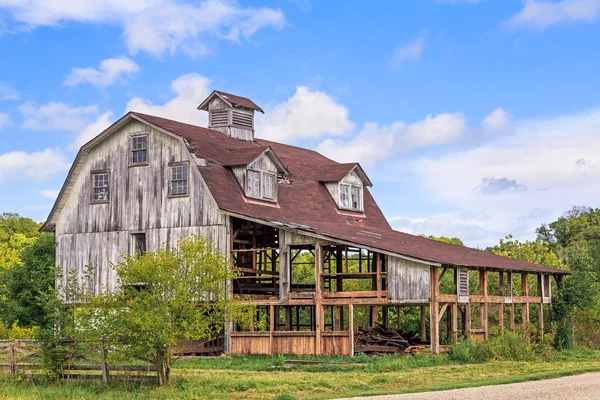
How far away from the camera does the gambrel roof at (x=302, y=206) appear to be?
3844 centimetres

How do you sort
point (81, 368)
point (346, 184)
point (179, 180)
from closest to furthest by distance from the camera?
point (81, 368)
point (179, 180)
point (346, 184)

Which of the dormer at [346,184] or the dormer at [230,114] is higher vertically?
the dormer at [230,114]

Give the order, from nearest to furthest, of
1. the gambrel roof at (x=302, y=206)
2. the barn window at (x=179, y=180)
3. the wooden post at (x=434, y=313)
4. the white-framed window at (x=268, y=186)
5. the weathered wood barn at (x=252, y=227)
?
the wooden post at (x=434, y=313)
the weathered wood barn at (x=252, y=227)
the gambrel roof at (x=302, y=206)
the barn window at (x=179, y=180)
the white-framed window at (x=268, y=186)

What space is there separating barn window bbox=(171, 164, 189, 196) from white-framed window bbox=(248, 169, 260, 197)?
305cm

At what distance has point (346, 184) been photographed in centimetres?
4947

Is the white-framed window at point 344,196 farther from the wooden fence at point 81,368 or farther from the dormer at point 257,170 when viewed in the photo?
the wooden fence at point 81,368

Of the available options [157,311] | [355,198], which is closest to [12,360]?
[157,311]

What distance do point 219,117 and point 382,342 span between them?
16.5 m

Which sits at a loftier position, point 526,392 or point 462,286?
point 462,286

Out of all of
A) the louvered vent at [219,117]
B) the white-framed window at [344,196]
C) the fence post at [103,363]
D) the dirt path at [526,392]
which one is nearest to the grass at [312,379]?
the fence post at [103,363]

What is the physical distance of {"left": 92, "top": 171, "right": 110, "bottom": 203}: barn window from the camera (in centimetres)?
4375

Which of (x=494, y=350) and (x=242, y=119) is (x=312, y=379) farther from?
(x=242, y=119)

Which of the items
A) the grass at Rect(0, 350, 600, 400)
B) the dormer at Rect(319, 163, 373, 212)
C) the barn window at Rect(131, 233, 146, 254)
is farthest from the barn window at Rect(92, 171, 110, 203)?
the dormer at Rect(319, 163, 373, 212)

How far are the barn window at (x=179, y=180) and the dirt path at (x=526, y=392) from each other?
19361 millimetres
